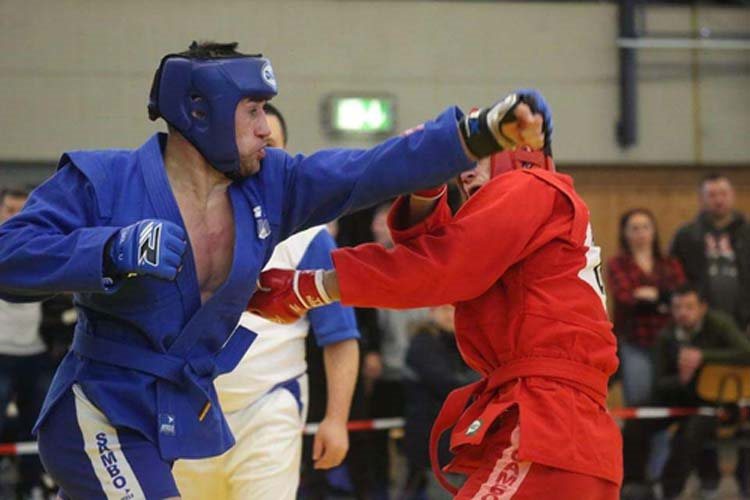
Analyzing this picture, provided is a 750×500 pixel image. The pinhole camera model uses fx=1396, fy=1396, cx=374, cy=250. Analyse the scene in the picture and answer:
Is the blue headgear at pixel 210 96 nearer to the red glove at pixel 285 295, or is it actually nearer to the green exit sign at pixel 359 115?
the red glove at pixel 285 295

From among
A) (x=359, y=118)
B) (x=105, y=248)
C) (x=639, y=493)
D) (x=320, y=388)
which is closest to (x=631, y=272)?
(x=639, y=493)

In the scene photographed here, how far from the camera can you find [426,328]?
29.2 feet

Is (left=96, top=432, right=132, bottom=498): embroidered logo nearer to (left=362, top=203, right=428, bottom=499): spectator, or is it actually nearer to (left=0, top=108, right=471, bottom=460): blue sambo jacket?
(left=0, top=108, right=471, bottom=460): blue sambo jacket

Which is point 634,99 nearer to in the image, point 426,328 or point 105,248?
point 426,328

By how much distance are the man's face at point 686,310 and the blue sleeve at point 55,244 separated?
245 inches

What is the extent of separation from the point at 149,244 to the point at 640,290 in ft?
20.8

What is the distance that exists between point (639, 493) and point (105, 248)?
662 cm

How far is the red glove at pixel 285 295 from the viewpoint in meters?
4.30

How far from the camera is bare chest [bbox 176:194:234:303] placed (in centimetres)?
402

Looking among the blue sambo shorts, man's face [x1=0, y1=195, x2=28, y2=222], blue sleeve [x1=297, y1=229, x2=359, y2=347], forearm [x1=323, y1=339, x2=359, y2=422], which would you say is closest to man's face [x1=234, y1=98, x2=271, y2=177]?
the blue sambo shorts

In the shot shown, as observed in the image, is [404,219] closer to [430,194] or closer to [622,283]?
[430,194]

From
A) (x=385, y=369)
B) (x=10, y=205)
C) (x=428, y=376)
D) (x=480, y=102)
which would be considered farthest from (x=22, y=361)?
(x=480, y=102)

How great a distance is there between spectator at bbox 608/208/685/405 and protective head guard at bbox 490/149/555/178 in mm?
5243

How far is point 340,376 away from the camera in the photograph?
5.70 m
